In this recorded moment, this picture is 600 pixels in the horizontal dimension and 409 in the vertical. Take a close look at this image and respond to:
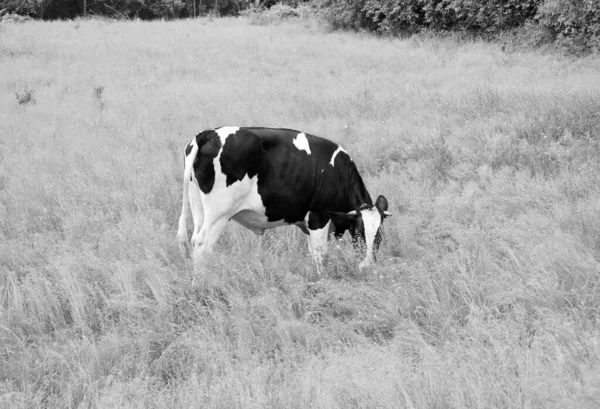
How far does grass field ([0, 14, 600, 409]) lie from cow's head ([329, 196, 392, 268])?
203mm

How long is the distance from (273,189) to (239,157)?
46cm

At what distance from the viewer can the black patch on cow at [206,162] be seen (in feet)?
20.8

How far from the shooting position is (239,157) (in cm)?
635

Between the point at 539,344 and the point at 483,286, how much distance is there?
3.76 ft

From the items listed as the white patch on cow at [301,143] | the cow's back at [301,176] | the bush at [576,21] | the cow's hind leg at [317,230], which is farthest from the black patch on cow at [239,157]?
the bush at [576,21]

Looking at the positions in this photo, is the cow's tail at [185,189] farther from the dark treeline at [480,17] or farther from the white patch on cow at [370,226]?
the dark treeline at [480,17]

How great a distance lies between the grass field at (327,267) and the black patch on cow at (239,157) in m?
0.78

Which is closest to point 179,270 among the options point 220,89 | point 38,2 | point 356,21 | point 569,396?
point 569,396

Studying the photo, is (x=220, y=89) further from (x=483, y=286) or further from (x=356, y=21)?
(x=356, y=21)

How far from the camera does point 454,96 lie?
1141 centimetres

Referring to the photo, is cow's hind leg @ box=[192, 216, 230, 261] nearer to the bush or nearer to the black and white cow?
the black and white cow

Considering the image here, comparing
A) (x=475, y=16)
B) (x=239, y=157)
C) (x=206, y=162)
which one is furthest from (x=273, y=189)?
(x=475, y=16)

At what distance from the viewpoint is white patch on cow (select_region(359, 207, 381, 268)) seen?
6273 mm

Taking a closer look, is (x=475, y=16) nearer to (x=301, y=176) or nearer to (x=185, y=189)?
(x=301, y=176)
